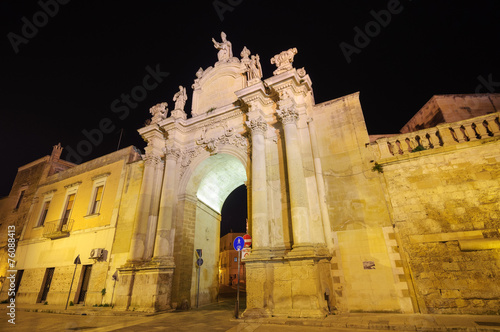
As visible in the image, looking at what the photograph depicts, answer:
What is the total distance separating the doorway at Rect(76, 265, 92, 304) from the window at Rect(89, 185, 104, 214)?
11.0 feet

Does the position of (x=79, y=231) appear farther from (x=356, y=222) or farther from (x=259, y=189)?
(x=356, y=222)

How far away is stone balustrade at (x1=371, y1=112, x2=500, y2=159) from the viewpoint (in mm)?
8117

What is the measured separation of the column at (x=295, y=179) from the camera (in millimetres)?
8172

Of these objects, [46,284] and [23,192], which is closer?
[46,284]

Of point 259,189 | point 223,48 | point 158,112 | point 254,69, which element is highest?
point 223,48

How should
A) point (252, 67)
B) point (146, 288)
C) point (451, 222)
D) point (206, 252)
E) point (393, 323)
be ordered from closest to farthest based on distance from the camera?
point (393, 323) → point (451, 222) → point (146, 288) → point (252, 67) → point (206, 252)

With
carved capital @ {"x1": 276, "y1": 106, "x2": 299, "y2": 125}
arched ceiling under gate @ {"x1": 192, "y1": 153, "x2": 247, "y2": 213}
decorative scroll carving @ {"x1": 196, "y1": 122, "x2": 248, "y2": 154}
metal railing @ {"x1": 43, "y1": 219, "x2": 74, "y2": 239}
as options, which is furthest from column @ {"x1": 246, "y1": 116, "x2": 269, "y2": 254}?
metal railing @ {"x1": 43, "y1": 219, "x2": 74, "y2": 239}

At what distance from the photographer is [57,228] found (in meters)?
16.7

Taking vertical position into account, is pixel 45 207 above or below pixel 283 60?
below

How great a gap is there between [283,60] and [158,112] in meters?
7.54

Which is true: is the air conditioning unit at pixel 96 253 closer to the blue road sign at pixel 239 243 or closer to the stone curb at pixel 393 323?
the blue road sign at pixel 239 243

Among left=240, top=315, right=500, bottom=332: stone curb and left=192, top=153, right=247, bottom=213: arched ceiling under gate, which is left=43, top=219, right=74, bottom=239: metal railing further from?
left=240, top=315, right=500, bottom=332: stone curb

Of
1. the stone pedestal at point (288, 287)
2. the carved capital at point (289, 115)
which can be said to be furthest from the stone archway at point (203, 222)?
the stone pedestal at point (288, 287)

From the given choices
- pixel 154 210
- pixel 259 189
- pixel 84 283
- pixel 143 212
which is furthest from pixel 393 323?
pixel 84 283
